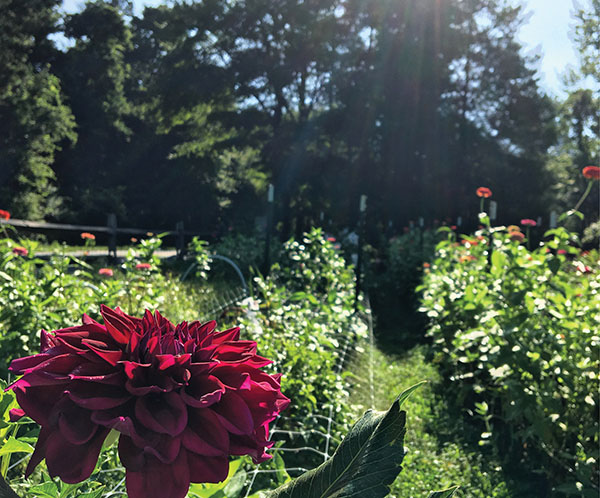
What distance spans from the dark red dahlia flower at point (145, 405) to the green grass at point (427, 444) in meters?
1.44

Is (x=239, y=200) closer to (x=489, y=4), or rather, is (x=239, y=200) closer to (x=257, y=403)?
(x=489, y=4)

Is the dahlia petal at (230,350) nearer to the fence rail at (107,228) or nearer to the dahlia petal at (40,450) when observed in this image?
the dahlia petal at (40,450)

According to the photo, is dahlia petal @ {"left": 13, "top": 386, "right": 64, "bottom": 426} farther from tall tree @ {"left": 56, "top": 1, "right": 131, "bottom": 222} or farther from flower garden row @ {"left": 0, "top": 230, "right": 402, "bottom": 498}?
tall tree @ {"left": 56, "top": 1, "right": 131, "bottom": 222}

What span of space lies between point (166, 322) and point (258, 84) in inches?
697

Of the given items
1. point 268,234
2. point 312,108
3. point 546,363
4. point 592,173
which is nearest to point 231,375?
point 546,363

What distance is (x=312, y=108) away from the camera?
18.2 m

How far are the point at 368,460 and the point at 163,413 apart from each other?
227 mm

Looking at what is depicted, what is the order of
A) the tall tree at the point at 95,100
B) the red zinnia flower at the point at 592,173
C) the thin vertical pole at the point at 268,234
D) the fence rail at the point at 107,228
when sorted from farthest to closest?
1. the tall tree at the point at 95,100
2. the fence rail at the point at 107,228
3. the thin vertical pole at the point at 268,234
4. the red zinnia flower at the point at 592,173

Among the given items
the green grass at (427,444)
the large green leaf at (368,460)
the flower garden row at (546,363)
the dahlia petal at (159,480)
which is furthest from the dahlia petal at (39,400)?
the flower garden row at (546,363)

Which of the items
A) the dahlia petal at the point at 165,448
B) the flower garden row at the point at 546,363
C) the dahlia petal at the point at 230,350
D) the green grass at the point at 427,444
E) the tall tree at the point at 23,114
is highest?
the tall tree at the point at 23,114

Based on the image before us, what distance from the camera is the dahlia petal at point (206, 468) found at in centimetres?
52

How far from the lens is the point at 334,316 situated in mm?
3809

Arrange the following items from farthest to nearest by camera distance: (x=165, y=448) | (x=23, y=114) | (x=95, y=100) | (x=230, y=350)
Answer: (x=95, y=100) < (x=23, y=114) < (x=230, y=350) < (x=165, y=448)

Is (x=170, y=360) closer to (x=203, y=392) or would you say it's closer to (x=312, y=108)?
(x=203, y=392)
